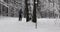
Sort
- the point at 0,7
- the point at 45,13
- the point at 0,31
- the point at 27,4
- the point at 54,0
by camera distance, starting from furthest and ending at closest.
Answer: the point at 45,13 → the point at 0,7 → the point at 54,0 → the point at 27,4 → the point at 0,31

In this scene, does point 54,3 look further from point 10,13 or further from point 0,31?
point 0,31

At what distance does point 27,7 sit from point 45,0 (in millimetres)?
13407

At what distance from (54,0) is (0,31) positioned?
19918 mm

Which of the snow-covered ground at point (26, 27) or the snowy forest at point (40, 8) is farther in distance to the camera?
the snowy forest at point (40, 8)

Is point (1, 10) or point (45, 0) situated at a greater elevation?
point (45, 0)

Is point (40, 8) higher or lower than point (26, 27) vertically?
higher

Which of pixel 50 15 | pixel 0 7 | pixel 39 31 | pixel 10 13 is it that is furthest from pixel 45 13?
pixel 39 31

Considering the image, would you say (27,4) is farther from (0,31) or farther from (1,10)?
(1,10)

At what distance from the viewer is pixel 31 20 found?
1588cm

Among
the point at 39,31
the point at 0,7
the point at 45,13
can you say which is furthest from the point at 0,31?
the point at 45,13

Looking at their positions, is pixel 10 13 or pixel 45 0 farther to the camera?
pixel 10 13

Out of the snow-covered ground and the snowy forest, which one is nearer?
the snow-covered ground

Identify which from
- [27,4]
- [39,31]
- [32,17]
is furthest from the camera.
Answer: [27,4]

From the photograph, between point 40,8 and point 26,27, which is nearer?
point 26,27
